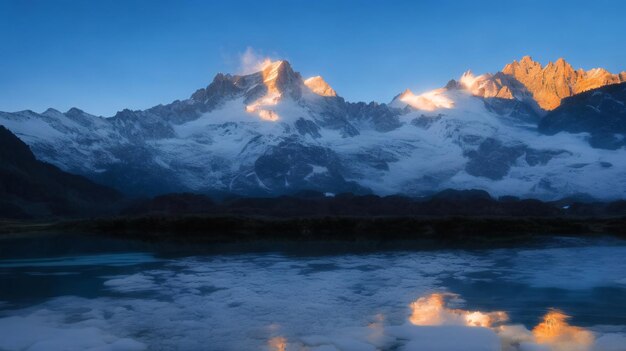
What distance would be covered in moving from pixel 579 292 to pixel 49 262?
27579 mm

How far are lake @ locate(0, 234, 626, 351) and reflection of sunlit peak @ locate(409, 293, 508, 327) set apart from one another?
1.3 inches

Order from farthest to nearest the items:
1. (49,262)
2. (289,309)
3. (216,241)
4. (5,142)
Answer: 1. (5,142)
2. (216,241)
3. (49,262)
4. (289,309)

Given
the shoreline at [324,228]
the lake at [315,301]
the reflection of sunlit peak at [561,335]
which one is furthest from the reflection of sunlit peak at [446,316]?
the shoreline at [324,228]

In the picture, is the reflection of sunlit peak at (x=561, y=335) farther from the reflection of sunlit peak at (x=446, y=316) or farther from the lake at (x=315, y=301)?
the reflection of sunlit peak at (x=446, y=316)

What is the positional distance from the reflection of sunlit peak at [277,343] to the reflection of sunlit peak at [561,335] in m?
6.35

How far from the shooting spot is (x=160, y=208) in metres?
105

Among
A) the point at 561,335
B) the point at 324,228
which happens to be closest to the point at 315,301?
the point at 561,335

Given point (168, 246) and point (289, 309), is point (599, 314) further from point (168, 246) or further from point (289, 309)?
point (168, 246)

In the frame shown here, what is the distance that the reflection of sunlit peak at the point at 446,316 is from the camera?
671 inches

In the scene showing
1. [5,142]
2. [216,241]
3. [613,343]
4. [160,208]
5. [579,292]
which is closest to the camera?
[613,343]

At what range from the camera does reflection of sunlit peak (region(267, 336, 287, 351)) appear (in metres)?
14.3

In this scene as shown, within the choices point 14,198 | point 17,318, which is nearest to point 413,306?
point 17,318

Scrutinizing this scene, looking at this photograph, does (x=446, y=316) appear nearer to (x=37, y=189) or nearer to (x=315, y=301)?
(x=315, y=301)

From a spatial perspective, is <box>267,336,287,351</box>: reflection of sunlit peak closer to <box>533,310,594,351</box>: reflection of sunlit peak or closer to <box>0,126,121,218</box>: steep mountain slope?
<box>533,310,594,351</box>: reflection of sunlit peak
